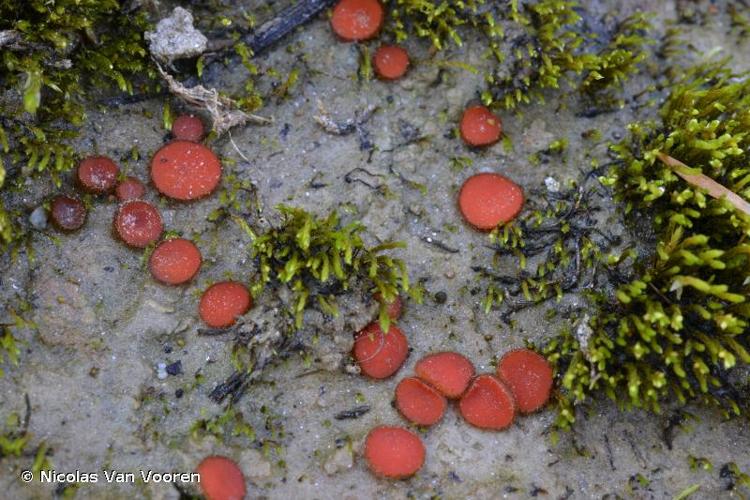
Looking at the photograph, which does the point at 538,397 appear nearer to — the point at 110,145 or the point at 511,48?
the point at 511,48

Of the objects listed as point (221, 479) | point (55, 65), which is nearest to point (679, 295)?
point (221, 479)

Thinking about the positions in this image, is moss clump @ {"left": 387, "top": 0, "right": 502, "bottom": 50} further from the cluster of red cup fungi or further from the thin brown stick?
the cluster of red cup fungi

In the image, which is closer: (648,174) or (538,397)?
(538,397)

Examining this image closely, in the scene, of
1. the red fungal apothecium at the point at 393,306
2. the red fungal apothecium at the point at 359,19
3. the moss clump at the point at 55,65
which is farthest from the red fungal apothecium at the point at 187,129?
the red fungal apothecium at the point at 393,306

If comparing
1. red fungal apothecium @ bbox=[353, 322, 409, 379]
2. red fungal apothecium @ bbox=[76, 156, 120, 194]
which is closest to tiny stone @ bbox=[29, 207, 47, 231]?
red fungal apothecium @ bbox=[76, 156, 120, 194]

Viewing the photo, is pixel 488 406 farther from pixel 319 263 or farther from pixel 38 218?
pixel 38 218

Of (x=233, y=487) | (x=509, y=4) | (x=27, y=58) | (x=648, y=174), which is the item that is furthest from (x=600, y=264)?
(x=27, y=58)
